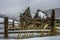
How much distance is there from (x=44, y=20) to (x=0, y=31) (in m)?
0.82

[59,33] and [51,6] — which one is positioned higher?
[51,6]

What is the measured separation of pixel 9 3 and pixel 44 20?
705 millimetres

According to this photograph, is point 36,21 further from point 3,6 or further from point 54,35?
point 3,6

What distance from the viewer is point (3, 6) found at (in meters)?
3.01

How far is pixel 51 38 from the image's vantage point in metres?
3.06

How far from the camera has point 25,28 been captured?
3.06m

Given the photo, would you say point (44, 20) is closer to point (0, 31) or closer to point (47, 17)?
point (47, 17)

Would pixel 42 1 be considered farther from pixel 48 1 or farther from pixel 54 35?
pixel 54 35

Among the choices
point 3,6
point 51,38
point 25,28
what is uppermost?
point 3,6

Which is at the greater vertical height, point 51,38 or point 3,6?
point 3,6

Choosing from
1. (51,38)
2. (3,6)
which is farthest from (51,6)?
(3,6)

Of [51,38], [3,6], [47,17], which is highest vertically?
[3,6]

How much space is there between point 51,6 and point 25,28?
2.06ft

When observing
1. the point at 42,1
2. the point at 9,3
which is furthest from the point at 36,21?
the point at 9,3
